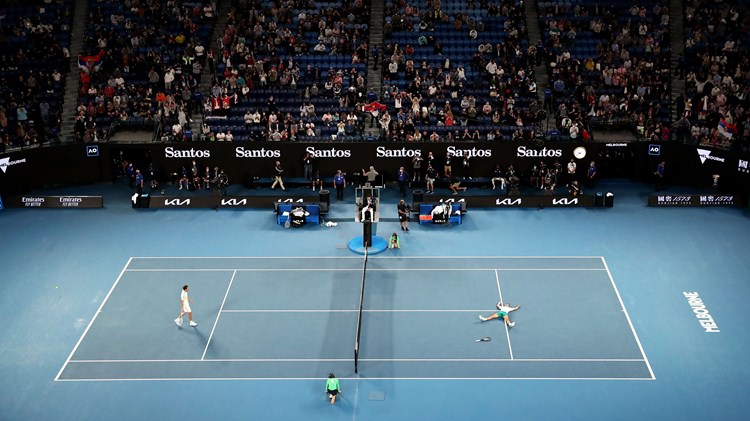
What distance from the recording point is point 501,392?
2481 centimetres

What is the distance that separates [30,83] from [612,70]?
33.6m

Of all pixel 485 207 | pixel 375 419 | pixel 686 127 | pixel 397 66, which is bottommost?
pixel 375 419

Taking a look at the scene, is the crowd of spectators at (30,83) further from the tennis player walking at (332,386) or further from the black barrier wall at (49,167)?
the tennis player walking at (332,386)

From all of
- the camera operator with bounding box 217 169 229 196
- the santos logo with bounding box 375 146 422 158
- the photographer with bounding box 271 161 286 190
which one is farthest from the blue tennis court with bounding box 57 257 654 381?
the santos logo with bounding box 375 146 422 158

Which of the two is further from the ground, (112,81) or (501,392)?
(112,81)

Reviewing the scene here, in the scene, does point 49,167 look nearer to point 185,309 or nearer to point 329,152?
point 329,152

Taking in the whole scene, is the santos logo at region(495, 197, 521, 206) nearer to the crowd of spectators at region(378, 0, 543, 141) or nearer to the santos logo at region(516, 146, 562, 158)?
the santos logo at region(516, 146, 562, 158)

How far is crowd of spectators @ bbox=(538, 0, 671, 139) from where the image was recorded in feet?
148

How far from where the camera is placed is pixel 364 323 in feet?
95.5

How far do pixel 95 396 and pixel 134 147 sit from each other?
868 inches

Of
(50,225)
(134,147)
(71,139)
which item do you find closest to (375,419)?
(50,225)

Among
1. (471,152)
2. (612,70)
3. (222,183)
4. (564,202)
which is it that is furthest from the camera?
(612,70)

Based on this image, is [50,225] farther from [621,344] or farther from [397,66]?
[621,344]

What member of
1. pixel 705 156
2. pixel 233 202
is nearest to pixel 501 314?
pixel 233 202
